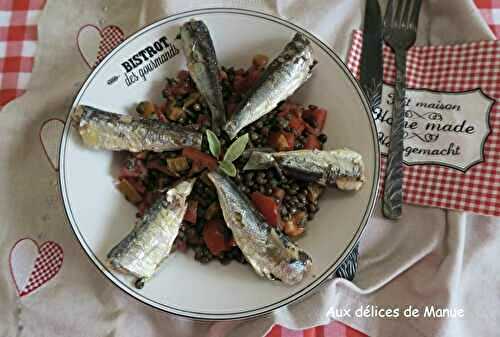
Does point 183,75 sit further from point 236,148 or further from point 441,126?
point 441,126

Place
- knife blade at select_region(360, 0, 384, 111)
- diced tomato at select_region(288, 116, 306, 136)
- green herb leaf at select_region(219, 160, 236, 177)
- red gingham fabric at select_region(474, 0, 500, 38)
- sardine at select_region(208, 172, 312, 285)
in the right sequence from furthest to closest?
red gingham fabric at select_region(474, 0, 500, 38)
knife blade at select_region(360, 0, 384, 111)
diced tomato at select_region(288, 116, 306, 136)
green herb leaf at select_region(219, 160, 236, 177)
sardine at select_region(208, 172, 312, 285)

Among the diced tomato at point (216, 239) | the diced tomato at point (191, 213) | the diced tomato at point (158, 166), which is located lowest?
the diced tomato at point (216, 239)

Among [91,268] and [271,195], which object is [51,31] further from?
[271,195]

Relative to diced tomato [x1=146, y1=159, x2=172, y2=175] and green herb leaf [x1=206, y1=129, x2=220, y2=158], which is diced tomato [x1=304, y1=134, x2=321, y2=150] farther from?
diced tomato [x1=146, y1=159, x2=172, y2=175]

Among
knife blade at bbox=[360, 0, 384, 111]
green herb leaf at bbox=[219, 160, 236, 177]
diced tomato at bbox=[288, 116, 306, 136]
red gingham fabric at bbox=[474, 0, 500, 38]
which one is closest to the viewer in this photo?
green herb leaf at bbox=[219, 160, 236, 177]

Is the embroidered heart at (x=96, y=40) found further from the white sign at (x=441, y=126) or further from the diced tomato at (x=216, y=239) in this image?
the white sign at (x=441, y=126)

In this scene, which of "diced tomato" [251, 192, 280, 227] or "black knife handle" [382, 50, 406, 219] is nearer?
"diced tomato" [251, 192, 280, 227]

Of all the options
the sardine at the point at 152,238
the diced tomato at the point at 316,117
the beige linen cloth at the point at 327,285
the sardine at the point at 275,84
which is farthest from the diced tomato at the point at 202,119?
the beige linen cloth at the point at 327,285

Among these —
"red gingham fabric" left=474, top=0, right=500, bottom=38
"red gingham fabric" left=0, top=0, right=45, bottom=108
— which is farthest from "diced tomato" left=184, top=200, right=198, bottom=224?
"red gingham fabric" left=474, top=0, right=500, bottom=38
